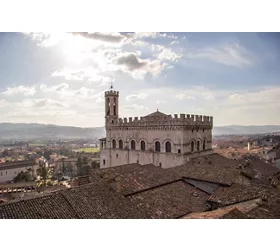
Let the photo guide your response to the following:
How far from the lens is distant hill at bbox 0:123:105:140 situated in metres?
5.38

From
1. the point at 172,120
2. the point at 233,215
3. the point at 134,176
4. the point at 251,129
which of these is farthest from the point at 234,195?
the point at 172,120

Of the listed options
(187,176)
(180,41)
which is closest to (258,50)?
(180,41)

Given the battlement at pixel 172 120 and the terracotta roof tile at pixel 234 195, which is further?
the battlement at pixel 172 120

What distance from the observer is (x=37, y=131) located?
226 inches

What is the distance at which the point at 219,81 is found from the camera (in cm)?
541

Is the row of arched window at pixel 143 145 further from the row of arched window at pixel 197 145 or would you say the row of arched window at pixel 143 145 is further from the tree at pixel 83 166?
the tree at pixel 83 166

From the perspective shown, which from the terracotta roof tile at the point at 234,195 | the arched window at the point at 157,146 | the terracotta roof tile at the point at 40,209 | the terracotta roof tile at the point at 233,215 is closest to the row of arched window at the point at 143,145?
the arched window at the point at 157,146

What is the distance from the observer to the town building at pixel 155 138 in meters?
8.83

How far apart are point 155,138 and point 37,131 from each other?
16.4 ft

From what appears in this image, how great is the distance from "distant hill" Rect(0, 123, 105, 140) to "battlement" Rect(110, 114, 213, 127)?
3651 millimetres

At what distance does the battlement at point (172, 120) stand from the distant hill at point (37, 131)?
365 centimetres

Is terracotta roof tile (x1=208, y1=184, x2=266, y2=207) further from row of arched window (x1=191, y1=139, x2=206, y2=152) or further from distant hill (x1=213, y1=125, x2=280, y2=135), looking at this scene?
row of arched window (x1=191, y1=139, x2=206, y2=152)

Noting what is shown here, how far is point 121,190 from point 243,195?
2.59m
